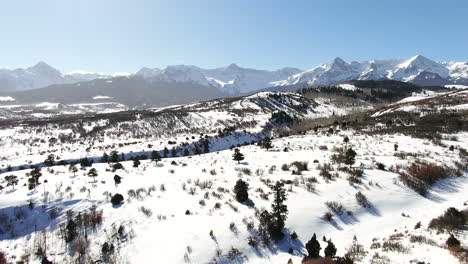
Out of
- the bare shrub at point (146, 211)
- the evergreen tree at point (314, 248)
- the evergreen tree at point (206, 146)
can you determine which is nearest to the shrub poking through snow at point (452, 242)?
the evergreen tree at point (314, 248)

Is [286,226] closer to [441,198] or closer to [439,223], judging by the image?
[439,223]

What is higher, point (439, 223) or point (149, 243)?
point (439, 223)

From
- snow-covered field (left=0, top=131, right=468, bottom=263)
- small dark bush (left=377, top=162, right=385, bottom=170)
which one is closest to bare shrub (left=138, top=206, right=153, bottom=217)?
snow-covered field (left=0, top=131, right=468, bottom=263)

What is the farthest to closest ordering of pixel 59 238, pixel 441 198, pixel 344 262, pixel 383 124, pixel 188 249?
pixel 383 124, pixel 441 198, pixel 59 238, pixel 188 249, pixel 344 262

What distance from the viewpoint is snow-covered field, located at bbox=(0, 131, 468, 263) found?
11.7 m

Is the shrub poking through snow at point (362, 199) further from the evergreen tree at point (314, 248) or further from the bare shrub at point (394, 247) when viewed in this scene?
the evergreen tree at point (314, 248)

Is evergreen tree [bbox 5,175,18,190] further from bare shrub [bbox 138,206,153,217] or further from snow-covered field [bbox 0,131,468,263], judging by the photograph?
bare shrub [bbox 138,206,153,217]

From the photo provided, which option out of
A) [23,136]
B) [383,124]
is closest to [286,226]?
[383,124]

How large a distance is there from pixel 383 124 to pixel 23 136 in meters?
114

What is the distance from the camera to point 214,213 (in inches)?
582

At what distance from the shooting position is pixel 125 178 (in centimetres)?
2198

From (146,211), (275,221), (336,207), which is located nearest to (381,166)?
(336,207)

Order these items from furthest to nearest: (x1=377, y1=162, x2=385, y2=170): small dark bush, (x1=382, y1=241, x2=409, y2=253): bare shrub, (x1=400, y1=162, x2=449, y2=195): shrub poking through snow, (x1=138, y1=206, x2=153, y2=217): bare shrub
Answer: (x1=377, y1=162, x2=385, y2=170): small dark bush
(x1=400, y1=162, x2=449, y2=195): shrub poking through snow
(x1=138, y1=206, x2=153, y2=217): bare shrub
(x1=382, y1=241, x2=409, y2=253): bare shrub

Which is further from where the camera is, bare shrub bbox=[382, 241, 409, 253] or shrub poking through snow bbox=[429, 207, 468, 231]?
shrub poking through snow bbox=[429, 207, 468, 231]
